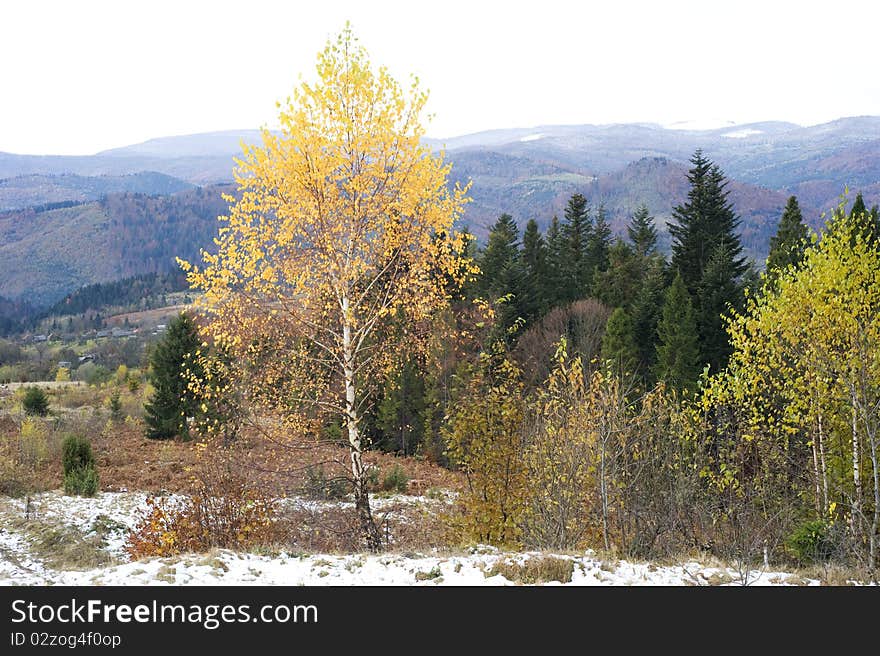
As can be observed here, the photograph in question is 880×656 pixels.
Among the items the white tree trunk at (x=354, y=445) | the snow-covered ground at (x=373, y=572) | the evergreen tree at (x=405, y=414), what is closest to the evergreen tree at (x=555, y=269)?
the evergreen tree at (x=405, y=414)

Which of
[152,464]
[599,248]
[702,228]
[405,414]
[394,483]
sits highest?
[702,228]

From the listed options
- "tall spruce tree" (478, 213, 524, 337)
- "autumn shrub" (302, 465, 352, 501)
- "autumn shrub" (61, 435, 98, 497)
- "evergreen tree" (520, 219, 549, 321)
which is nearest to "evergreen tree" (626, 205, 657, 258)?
"evergreen tree" (520, 219, 549, 321)

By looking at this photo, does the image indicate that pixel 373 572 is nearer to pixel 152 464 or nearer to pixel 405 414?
pixel 152 464

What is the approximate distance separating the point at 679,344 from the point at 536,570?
1158 inches

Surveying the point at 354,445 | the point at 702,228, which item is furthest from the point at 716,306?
the point at 354,445

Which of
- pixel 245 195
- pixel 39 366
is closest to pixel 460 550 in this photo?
pixel 245 195

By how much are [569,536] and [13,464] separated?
65.7ft

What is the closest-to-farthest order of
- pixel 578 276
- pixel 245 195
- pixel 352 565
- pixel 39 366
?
pixel 352 565 → pixel 245 195 → pixel 578 276 → pixel 39 366

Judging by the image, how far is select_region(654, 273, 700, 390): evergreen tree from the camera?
3403 cm

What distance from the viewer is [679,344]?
113 feet

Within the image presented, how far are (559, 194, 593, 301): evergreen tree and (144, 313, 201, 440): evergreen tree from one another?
32524 millimetres

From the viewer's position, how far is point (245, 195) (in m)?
10.6

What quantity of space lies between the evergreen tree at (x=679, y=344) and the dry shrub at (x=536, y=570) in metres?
27.6

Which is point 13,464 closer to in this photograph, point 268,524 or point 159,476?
point 159,476
